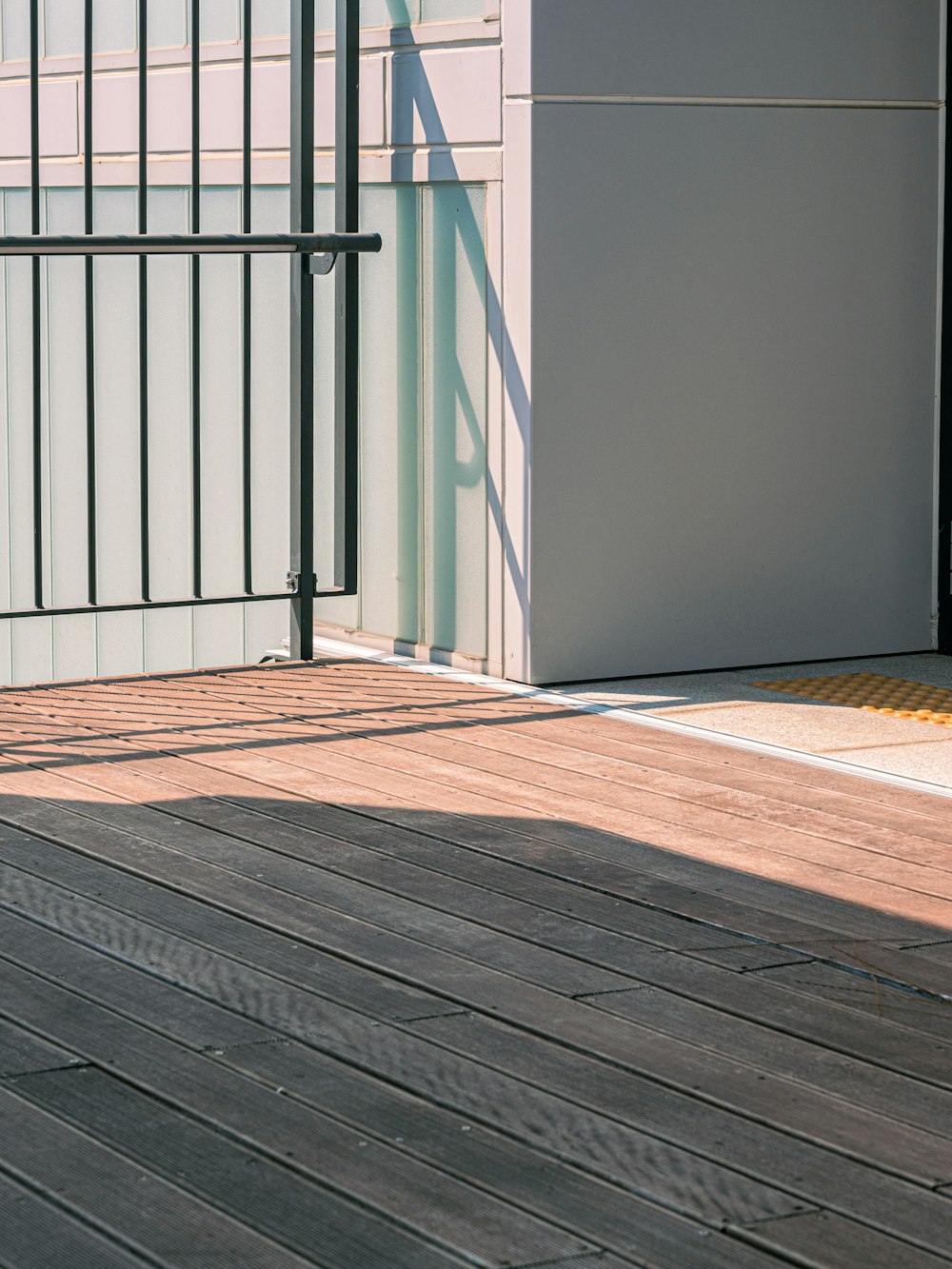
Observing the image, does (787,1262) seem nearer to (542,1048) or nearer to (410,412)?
(542,1048)

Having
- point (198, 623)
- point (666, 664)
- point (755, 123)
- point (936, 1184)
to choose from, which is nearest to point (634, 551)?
point (666, 664)

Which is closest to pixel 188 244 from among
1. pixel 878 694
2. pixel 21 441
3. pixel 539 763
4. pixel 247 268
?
pixel 247 268

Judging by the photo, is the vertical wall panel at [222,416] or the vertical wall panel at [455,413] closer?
the vertical wall panel at [455,413]

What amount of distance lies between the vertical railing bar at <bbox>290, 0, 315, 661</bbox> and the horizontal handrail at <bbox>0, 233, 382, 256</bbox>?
16cm

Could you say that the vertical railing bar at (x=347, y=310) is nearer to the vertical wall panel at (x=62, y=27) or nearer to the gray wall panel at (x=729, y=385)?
the gray wall panel at (x=729, y=385)

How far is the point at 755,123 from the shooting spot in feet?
17.2

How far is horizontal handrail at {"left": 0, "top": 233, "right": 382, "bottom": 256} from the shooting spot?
466cm

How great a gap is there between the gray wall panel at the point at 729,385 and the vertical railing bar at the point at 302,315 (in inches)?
27.7

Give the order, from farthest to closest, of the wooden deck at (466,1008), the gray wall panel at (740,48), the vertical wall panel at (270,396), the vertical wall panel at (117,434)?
the vertical wall panel at (117,434), the vertical wall panel at (270,396), the gray wall panel at (740,48), the wooden deck at (466,1008)

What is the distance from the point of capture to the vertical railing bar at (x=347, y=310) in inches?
207

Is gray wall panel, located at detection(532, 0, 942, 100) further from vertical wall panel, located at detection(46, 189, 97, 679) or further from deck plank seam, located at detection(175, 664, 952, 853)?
vertical wall panel, located at detection(46, 189, 97, 679)

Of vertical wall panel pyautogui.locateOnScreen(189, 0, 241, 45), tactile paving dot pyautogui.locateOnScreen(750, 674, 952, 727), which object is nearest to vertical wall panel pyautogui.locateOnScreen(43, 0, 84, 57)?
vertical wall panel pyautogui.locateOnScreen(189, 0, 241, 45)

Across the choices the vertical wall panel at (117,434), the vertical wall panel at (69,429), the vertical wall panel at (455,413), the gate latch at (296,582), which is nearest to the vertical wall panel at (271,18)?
the vertical wall panel at (455,413)

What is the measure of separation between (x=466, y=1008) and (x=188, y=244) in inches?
110
